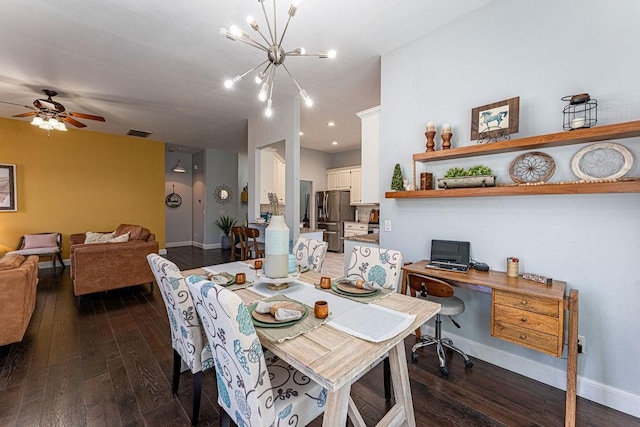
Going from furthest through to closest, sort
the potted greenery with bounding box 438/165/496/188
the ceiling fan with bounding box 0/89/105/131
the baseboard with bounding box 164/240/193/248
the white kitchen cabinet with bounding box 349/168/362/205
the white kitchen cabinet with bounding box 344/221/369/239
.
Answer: the baseboard with bounding box 164/240/193/248
the white kitchen cabinet with bounding box 349/168/362/205
the white kitchen cabinet with bounding box 344/221/369/239
the ceiling fan with bounding box 0/89/105/131
the potted greenery with bounding box 438/165/496/188

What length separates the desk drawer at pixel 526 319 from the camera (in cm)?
165

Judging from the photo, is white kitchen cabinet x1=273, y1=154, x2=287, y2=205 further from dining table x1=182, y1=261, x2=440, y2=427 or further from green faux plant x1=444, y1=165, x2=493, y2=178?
dining table x1=182, y1=261, x2=440, y2=427

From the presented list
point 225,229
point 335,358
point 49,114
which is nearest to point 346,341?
point 335,358

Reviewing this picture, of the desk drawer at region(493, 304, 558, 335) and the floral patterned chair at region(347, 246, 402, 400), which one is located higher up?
the floral patterned chair at region(347, 246, 402, 400)

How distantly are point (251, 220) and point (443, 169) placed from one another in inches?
148

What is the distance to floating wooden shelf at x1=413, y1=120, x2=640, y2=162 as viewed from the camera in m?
1.59

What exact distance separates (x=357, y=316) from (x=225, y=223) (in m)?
7.42

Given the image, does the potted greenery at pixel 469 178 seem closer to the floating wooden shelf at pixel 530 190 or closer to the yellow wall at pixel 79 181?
the floating wooden shelf at pixel 530 190

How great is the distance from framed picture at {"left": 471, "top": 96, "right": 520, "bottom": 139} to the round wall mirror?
7.49 metres

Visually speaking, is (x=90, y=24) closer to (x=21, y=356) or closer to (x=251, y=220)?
(x=21, y=356)

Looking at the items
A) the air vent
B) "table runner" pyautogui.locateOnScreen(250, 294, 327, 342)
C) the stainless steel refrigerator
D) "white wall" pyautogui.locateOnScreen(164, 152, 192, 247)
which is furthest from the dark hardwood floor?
"white wall" pyautogui.locateOnScreen(164, 152, 192, 247)

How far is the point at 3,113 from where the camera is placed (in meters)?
4.88

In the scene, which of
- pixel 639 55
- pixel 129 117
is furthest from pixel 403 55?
pixel 129 117

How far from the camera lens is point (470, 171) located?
7.49 ft
